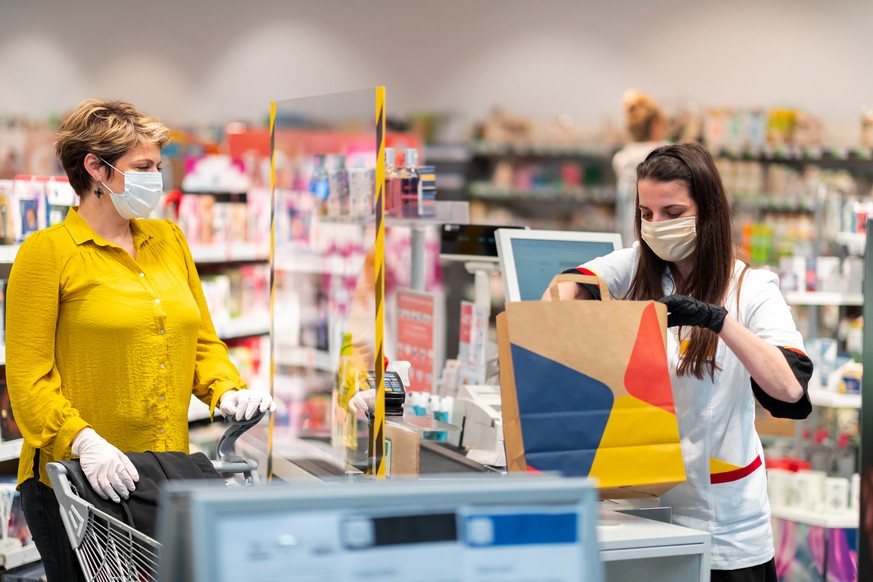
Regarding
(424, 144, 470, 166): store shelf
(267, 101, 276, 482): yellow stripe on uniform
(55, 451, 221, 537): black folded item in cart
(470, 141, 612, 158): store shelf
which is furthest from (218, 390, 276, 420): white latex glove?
(424, 144, 470, 166): store shelf

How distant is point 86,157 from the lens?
8.55 ft

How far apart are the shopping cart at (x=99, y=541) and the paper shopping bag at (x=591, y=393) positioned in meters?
0.82

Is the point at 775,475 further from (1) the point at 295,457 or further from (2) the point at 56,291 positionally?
(2) the point at 56,291

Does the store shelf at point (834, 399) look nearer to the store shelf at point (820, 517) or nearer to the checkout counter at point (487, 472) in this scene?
the store shelf at point (820, 517)

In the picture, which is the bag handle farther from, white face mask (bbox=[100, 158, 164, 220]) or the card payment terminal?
white face mask (bbox=[100, 158, 164, 220])

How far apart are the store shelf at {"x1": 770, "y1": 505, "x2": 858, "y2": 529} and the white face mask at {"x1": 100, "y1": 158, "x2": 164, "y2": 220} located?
344cm

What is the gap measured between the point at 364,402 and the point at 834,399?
2932mm

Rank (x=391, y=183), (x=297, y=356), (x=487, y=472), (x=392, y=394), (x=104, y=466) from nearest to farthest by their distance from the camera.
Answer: (x=104, y=466) → (x=487, y=472) → (x=392, y=394) → (x=391, y=183) → (x=297, y=356)

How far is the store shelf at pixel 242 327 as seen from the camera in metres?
5.22

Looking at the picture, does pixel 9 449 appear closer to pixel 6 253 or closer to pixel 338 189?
pixel 6 253

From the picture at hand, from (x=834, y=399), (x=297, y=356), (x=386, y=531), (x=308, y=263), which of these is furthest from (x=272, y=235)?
(x=834, y=399)

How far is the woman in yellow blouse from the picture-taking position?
2.46 m

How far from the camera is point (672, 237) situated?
224cm

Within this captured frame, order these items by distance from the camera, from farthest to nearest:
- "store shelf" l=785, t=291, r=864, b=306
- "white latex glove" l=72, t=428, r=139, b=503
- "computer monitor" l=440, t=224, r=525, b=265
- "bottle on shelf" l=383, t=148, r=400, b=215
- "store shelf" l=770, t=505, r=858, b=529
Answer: "store shelf" l=785, t=291, r=864, b=306 < "store shelf" l=770, t=505, r=858, b=529 < "computer monitor" l=440, t=224, r=525, b=265 < "bottle on shelf" l=383, t=148, r=400, b=215 < "white latex glove" l=72, t=428, r=139, b=503
